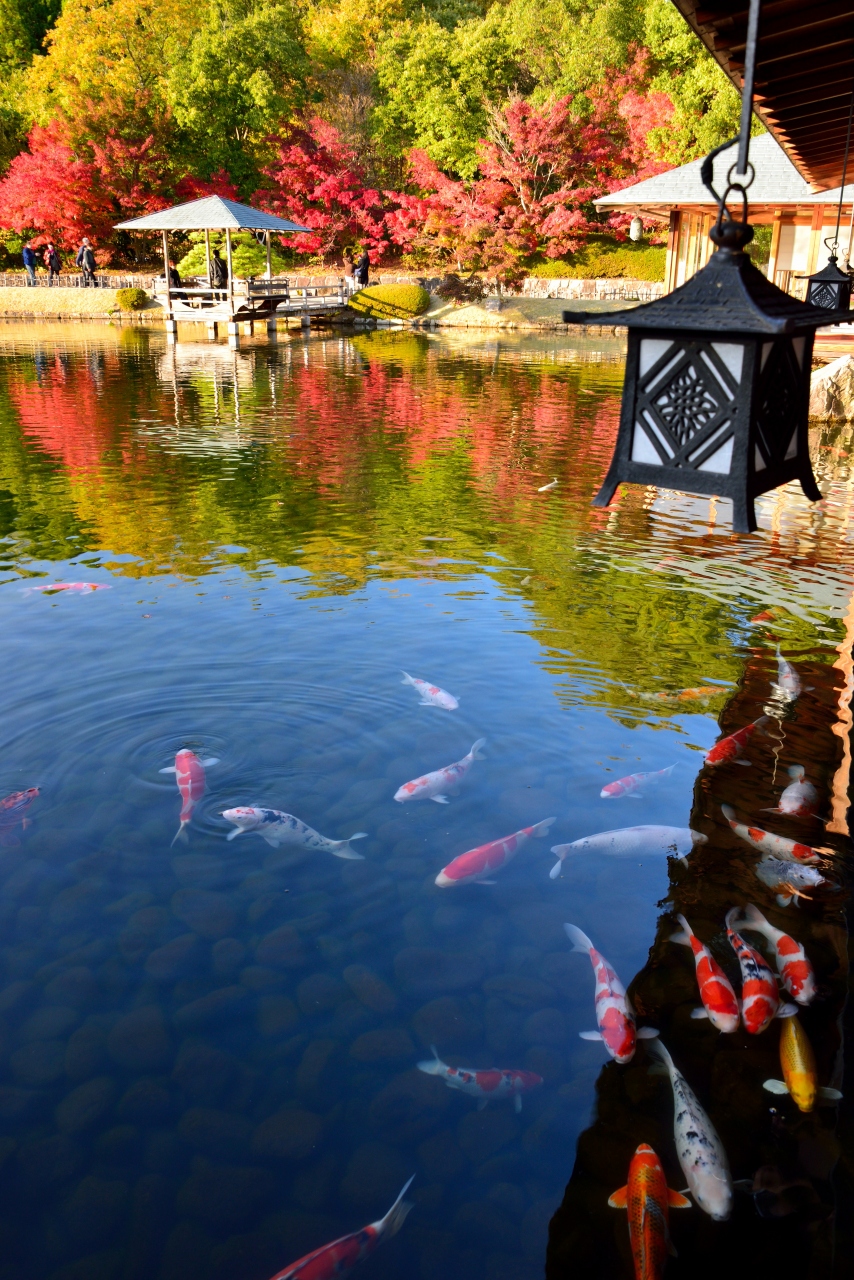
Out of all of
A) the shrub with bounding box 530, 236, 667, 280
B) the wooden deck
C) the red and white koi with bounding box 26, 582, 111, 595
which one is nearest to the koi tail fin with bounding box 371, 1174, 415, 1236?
the red and white koi with bounding box 26, 582, 111, 595

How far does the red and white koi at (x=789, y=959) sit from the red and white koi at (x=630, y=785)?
0.91 metres

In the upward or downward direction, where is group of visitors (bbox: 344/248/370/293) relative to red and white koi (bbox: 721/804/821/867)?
upward

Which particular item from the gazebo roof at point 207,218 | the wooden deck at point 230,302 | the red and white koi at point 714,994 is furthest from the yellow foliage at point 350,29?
the red and white koi at point 714,994

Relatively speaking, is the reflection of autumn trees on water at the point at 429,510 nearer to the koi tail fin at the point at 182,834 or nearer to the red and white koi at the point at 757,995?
the red and white koi at the point at 757,995

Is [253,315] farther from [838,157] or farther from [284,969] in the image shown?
[284,969]

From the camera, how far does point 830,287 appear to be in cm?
647

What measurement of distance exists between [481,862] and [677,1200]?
1.59 metres

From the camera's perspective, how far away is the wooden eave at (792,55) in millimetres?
3561

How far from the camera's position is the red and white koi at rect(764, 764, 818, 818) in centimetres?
439

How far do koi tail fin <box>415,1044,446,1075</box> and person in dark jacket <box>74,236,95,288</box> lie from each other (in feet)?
115

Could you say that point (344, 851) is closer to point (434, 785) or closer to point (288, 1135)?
point (434, 785)

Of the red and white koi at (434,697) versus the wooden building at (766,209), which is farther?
the wooden building at (766,209)

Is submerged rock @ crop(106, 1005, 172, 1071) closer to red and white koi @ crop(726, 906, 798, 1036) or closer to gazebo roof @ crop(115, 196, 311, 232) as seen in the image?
red and white koi @ crop(726, 906, 798, 1036)

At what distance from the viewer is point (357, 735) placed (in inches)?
200
